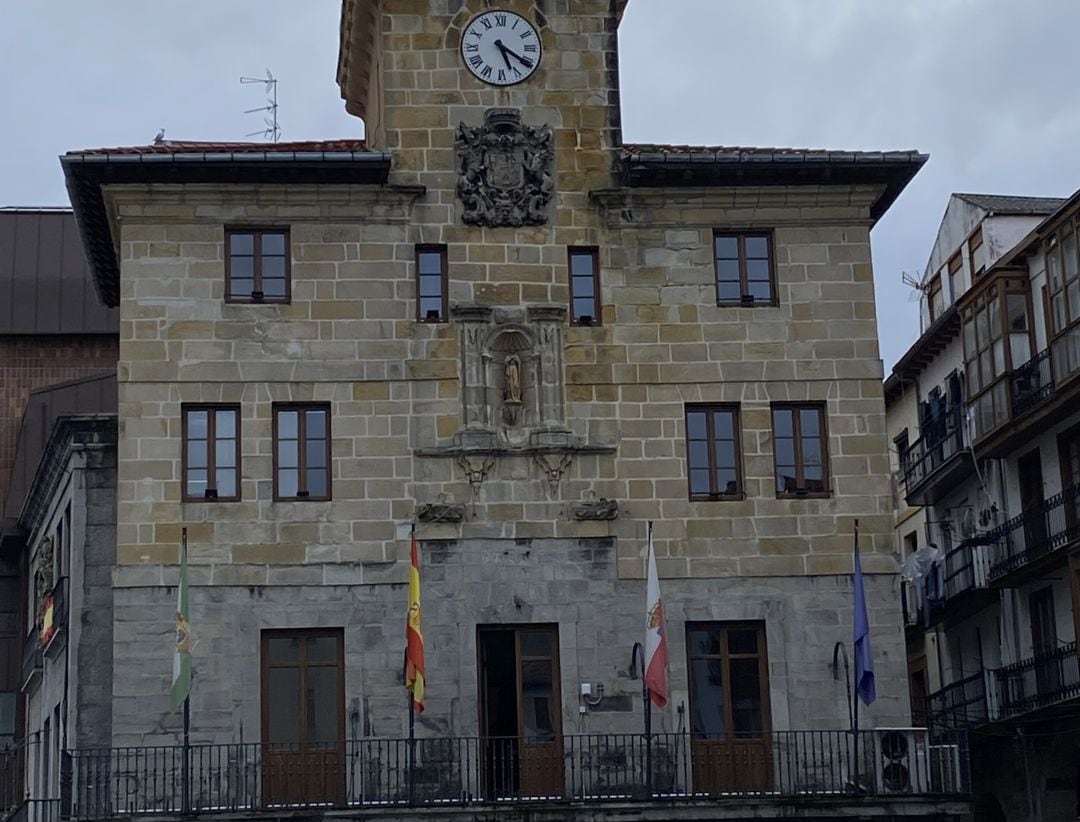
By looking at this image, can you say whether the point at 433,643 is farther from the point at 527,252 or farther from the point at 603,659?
the point at 527,252

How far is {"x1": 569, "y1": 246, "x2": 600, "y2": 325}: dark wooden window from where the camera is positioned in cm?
3616

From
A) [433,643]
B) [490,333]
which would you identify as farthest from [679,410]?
[433,643]

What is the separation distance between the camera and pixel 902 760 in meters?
34.5

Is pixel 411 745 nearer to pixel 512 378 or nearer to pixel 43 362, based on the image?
pixel 512 378

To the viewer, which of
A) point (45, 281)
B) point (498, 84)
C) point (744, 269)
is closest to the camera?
point (744, 269)

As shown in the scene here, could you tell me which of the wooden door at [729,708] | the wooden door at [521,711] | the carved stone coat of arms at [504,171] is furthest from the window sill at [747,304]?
the wooden door at [521,711]

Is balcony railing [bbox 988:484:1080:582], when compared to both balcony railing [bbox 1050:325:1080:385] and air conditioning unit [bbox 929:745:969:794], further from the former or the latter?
air conditioning unit [bbox 929:745:969:794]

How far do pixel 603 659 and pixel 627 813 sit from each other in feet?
9.09

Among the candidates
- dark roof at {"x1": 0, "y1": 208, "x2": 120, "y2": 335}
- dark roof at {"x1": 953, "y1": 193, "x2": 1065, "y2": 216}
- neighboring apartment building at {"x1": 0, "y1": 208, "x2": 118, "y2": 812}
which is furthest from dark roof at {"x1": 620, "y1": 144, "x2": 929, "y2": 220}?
dark roof at {"x1": 0, "y1": 208, "x2": 120, "y2": 335}

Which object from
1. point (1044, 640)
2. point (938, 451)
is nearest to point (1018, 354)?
point (938, 451)

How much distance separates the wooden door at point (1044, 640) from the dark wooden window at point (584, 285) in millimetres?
11245

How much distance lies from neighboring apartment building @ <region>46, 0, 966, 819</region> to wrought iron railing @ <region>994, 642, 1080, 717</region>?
5.65m

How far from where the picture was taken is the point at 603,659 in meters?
34.8

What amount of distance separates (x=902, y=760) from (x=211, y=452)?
39.8 ft
